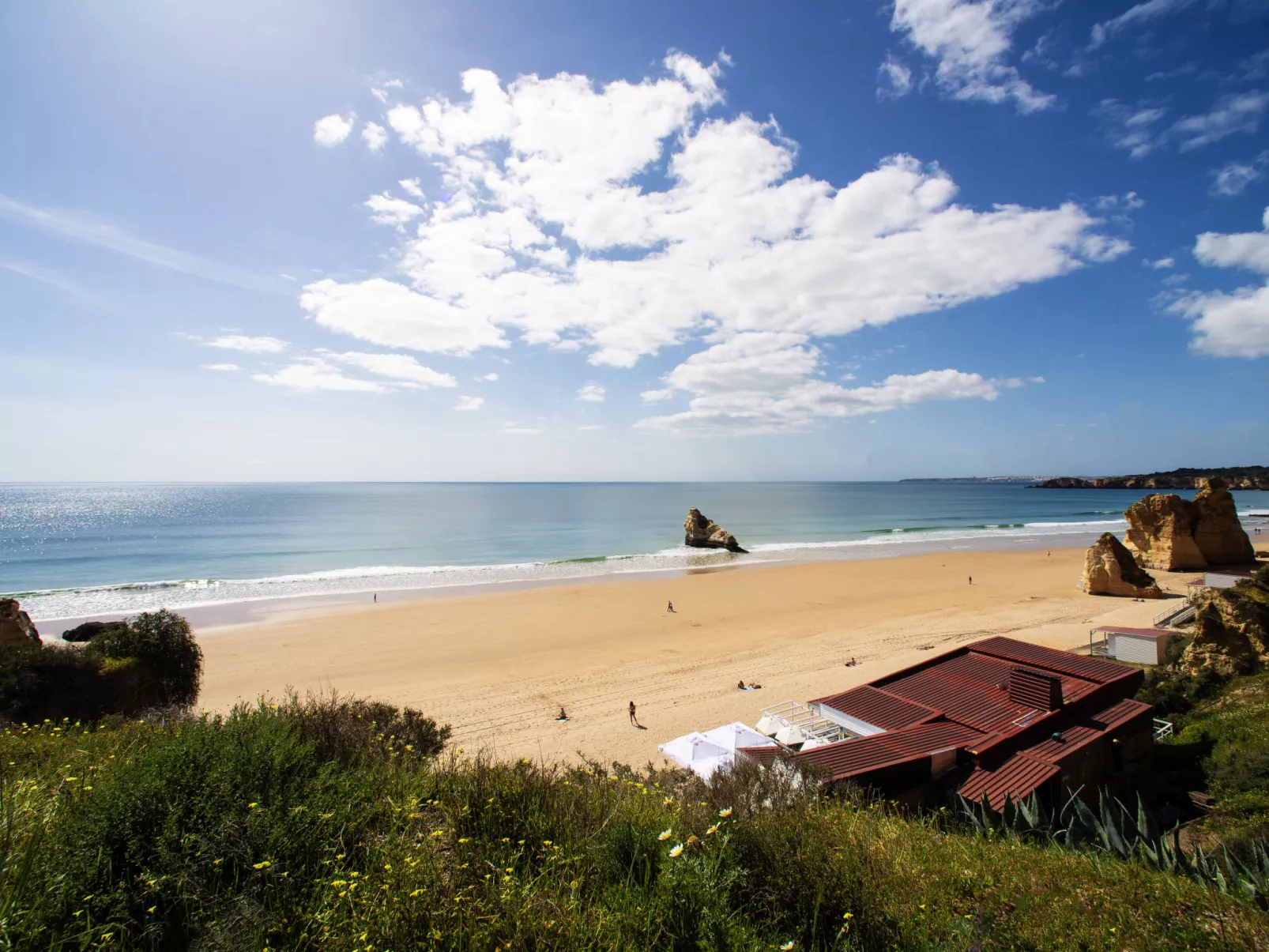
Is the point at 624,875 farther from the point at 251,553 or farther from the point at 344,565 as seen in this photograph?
the point at 251,553

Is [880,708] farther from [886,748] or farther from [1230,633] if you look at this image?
[1230,633]

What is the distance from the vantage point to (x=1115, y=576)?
29703 mm

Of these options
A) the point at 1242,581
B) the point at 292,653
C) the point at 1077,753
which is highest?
the point at 1242,581

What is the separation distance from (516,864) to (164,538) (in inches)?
2757

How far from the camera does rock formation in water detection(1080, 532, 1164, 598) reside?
29.5 meters

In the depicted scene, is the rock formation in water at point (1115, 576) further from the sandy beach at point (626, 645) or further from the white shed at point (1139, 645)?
the white shed at point (1139, 645)

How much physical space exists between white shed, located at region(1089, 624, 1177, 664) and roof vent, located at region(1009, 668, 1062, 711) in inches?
325

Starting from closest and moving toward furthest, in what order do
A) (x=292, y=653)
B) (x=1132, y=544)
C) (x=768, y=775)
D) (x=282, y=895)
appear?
(x=282, y=895), (x=768, y=775), (x=292, y=653), (x=1132, y=544)

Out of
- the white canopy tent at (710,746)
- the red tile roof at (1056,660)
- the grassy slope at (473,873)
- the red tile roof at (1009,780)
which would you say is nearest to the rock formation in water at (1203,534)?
the red tile roof at (1056,660)

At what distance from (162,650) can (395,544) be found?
136ft

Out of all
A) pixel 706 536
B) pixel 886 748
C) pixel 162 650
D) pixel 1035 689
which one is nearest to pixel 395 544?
pixel 706 536

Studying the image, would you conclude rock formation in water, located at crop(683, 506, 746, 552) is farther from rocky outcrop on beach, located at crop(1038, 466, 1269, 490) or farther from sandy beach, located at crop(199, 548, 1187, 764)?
rocky outcrop on beach, located at crop(1038, 466, 1269, 490)

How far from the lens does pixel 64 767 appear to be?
15.5 ft

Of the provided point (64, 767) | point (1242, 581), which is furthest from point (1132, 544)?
point (64, 767)
